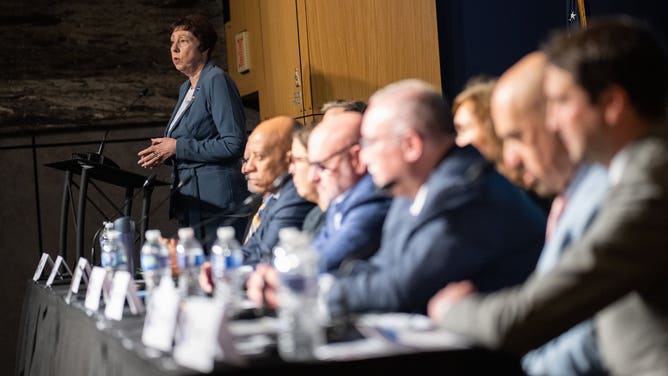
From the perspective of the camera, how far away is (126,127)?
625 cm

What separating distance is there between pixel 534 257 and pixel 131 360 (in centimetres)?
84

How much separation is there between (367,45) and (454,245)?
3376mm

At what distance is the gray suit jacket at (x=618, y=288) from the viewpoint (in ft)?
4.45

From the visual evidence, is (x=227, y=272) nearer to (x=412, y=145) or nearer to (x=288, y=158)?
(x=412, y=145)

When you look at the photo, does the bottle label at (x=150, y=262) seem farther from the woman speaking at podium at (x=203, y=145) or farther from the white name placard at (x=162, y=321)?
the woman speaking at podium at (x=203, y=145)

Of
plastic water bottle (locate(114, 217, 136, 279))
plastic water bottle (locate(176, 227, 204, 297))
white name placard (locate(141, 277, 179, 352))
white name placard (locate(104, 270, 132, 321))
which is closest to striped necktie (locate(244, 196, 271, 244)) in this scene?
plastic water bottle (locate(114, 217, 136, 279))

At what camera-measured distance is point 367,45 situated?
5152mm

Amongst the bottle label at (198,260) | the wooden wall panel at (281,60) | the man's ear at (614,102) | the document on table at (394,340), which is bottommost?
the bottle label at (198,260)

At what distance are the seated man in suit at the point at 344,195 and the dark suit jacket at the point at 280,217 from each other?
1.09 feet

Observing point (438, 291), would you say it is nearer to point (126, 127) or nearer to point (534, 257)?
point (534, 257)

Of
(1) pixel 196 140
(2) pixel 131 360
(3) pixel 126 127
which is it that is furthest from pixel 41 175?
(2) pixel 131 360

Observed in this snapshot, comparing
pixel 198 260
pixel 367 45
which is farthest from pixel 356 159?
pixel 367 45

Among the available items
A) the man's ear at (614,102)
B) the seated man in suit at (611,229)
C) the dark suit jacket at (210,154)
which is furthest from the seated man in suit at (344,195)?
the dark suit jacket at (210,154)

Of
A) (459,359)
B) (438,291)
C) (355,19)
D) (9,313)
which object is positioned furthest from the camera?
(9,313)
